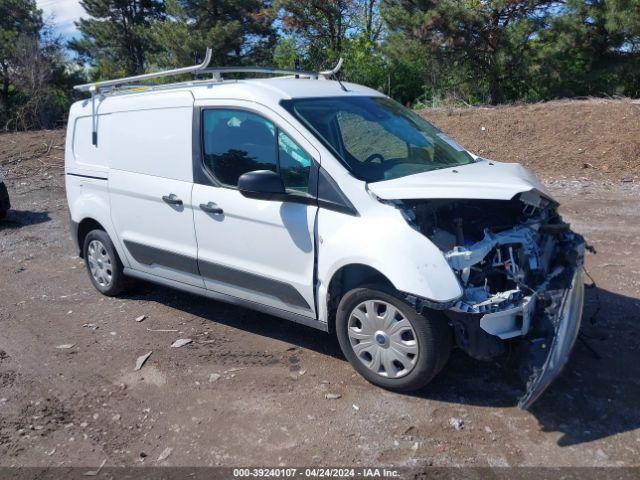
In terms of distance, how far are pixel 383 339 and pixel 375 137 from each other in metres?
1.64

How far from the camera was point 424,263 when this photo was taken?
12.4 ft

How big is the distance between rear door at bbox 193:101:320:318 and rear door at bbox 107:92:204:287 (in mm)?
167

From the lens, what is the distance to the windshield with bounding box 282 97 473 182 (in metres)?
4.47

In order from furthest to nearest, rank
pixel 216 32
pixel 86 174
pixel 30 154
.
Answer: pixel 216 32 < pixel 30 154 < pixel 86 174

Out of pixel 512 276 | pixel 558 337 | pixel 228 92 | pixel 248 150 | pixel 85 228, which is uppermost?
pixel 228 92

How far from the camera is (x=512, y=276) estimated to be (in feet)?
13.0

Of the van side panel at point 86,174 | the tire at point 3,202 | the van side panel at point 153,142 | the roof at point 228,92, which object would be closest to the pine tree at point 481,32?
the tire at point 3,202

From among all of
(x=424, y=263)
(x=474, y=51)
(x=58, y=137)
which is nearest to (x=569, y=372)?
(x=424, y=263)

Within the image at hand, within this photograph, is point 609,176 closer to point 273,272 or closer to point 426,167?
point 426,167

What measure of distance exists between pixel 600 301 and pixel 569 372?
57.9 inches

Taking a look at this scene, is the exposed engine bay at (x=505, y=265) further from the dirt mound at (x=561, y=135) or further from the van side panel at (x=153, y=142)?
the dirt mound at (x=561, y=135)

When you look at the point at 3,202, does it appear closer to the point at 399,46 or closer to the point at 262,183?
the point at 262,183

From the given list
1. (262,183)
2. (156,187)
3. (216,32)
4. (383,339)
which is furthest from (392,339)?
(216,32)

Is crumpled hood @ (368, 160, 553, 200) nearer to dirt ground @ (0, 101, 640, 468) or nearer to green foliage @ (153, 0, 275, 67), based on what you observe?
dirt ground @ (0, 101, 640, 468)
